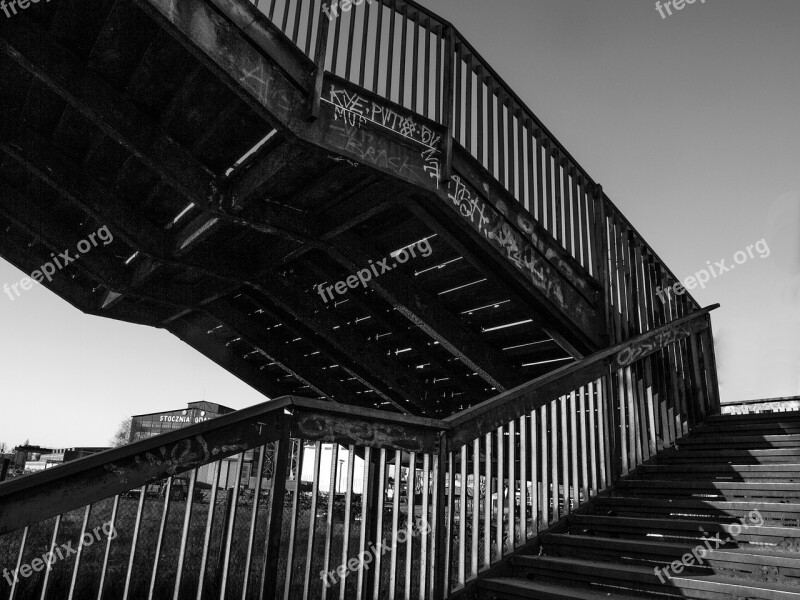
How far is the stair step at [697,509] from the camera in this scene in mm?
3939

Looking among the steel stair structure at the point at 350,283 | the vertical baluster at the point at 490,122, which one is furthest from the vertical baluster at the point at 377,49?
the vertical baluster at the point at 490,122

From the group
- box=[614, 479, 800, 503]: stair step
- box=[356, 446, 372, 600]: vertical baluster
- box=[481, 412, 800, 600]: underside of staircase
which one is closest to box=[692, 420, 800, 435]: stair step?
box=[481, 412, 800, 600]: underside of staircase

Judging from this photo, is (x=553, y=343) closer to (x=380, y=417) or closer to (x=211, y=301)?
(x=380, y=417)

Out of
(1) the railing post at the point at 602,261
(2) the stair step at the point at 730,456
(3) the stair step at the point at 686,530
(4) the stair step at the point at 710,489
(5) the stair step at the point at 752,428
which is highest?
(1) the railing post at the point at 602,261

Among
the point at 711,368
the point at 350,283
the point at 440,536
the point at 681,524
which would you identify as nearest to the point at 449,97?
the point at 350,283

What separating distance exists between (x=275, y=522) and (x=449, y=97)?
3.80m

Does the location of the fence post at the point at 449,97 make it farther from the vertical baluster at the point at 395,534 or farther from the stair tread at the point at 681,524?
the stair tread at the point at 681,524

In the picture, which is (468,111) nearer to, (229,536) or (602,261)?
(602,261)

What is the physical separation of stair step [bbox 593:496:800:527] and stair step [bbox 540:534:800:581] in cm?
43

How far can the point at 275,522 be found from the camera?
9.83 feet

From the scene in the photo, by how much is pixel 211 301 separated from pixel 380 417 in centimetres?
458

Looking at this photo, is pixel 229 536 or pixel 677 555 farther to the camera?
pixel 677 555

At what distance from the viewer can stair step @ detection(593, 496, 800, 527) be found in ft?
12.9

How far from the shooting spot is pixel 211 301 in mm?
7453
